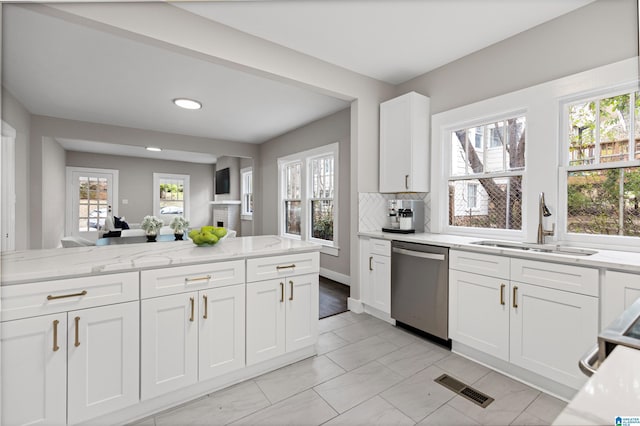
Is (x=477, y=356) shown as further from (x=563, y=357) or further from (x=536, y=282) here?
(x=536, y=282)

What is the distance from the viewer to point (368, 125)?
3.40 metres

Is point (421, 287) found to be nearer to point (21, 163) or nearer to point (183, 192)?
point (21, 163)

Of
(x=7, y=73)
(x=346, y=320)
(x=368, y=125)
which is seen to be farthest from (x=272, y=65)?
(x=7, y=73)

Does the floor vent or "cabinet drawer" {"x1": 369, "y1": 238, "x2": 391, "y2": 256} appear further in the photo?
"cabinet drawer" {"x1": 369, "y1": 238, "x2": 391, "y2": 256}

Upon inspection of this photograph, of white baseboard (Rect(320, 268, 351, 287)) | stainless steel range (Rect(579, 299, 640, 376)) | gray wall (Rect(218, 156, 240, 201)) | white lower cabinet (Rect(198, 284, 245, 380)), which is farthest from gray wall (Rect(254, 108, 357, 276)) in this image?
stainless steel range (Rect(579, 299, 640, 376))

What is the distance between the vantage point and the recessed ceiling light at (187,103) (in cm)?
392

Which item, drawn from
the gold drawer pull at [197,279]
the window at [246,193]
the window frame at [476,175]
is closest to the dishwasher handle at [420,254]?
the window frame at [476,175]

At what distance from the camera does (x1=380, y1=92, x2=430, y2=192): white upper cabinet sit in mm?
3105

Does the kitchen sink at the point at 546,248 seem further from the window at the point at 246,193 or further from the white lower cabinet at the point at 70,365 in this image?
the window at the point at 246,193

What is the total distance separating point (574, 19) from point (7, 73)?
5.20 m

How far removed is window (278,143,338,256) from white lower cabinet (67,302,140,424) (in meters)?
3.23

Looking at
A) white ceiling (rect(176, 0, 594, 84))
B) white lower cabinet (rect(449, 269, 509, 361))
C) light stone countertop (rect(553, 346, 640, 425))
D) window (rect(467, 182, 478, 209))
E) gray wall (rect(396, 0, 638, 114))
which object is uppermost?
white ceiling (rect(176, 0, 594, 84))

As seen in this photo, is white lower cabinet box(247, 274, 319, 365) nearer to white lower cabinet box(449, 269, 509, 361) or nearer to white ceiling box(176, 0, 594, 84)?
white lower cabinet box(449, 269, 509, 361)

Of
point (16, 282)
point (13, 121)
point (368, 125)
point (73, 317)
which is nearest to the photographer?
point (16, 282)
